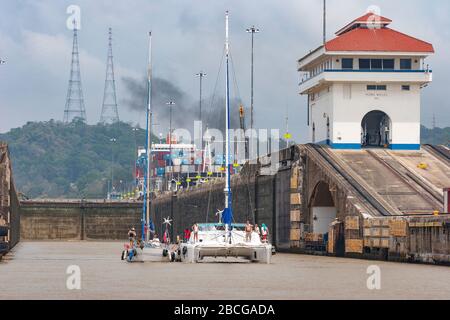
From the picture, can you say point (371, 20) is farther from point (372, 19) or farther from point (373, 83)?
point (373, 83)

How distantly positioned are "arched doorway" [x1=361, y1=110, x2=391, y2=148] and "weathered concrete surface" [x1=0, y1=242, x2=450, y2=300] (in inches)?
1289

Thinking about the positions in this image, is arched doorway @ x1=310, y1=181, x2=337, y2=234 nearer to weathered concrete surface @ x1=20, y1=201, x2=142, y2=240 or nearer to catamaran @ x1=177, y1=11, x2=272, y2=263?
catamaran @ x1=177, y1=11, x2=272, y2=263

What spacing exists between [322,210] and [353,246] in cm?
1303

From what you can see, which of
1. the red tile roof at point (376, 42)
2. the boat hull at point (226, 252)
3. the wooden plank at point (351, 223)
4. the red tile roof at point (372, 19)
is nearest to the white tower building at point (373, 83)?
the red tile roof at point (376, 42)

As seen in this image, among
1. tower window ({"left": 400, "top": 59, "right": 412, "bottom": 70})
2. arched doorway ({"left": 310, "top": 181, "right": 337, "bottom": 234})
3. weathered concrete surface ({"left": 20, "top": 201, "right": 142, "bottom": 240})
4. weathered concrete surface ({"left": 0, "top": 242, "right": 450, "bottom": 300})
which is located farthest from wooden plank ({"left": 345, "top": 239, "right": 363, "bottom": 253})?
weathered concrete surface ({"left": 20, "top": 201, "right": 142, "bottom": 240})

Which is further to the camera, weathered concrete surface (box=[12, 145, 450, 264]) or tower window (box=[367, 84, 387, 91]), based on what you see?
tower window (box=[367, 84, 387, 91])

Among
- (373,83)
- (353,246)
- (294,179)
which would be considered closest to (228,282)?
(353,246)

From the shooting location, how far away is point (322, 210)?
9019 centimetres

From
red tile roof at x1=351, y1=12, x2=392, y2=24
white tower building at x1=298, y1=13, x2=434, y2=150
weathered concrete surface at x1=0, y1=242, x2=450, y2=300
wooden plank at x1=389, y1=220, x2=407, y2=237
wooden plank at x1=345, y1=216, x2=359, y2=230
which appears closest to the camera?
weathered concrete surface at x1=0, y1=242, x2=450, y2=300

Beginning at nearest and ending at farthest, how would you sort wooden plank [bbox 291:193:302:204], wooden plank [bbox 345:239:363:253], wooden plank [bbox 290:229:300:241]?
wooden plank [bbox 345:239:363:253], wooden plank [bbox 291:193:302:204], wooden plank [bbox 290:229:300:241]

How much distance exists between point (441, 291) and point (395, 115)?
5384 cm

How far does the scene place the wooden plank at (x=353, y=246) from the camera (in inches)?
3000

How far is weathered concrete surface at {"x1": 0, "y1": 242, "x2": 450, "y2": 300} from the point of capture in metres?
41.1
